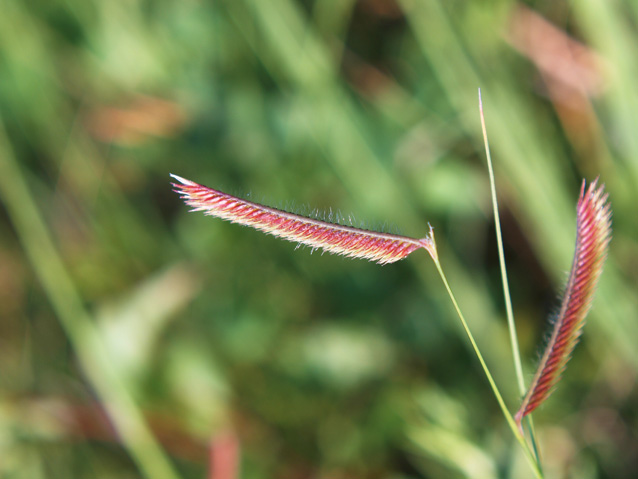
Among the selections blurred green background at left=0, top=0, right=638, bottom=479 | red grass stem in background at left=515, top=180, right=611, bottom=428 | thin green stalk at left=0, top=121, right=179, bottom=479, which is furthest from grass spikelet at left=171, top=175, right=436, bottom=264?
thin green stalk at left=0, top=121, right=179, bottom=479

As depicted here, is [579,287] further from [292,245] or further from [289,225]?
[292,245]

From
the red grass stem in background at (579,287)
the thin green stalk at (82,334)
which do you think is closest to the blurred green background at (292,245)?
the thin green stalk at (82,334)

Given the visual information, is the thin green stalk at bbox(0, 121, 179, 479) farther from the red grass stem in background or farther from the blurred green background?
the red grass stem in background

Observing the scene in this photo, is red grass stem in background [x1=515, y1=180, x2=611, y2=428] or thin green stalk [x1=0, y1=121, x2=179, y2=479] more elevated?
red grass stem in background [x1=515, y1=180, x2=611, y2=428]

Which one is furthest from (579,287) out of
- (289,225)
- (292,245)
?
(292,245)

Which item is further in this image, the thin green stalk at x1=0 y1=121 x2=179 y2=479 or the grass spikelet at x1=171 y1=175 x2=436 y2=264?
the thin green stalk at x1=0 y1=121 x2=179 y2=479

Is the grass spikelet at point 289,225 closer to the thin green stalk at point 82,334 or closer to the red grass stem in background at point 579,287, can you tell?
the red grass stem in background at point 579,287

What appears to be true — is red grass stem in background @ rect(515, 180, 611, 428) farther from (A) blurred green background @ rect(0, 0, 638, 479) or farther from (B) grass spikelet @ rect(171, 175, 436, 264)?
(A) blurred green background @ rect(0, 0, 638, 479)
